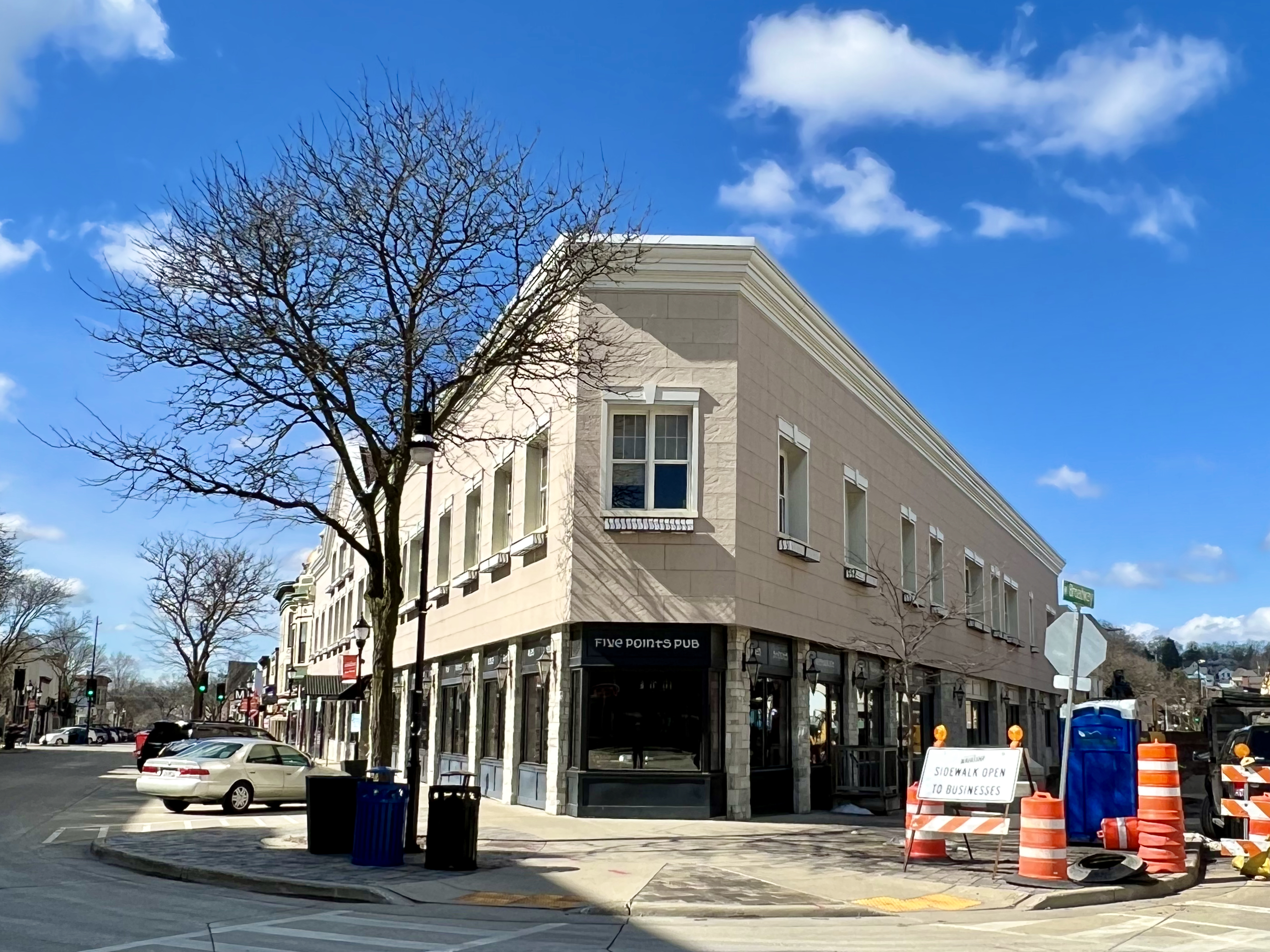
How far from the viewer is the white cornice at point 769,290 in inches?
805

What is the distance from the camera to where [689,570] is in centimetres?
1953

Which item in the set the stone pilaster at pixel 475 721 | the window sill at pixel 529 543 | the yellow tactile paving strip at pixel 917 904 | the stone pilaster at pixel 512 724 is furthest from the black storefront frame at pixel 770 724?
the yellow tactile paving strip at pixel 917 904

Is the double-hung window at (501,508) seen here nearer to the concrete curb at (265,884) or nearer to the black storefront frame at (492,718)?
the black storefront frame at (492,718)

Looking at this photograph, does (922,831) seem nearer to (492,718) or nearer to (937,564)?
(492,718)

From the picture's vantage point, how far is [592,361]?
18016 mm

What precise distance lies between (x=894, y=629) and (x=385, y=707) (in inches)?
582

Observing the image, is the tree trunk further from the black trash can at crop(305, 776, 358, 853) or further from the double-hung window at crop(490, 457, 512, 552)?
the double-hung window at crop(490, 457, 512, 552)

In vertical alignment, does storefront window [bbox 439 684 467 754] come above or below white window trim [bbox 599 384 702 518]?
below

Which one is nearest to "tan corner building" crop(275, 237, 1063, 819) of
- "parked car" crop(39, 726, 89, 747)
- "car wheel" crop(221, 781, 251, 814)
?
"car wheel" crop(221, 781, 251, 814)

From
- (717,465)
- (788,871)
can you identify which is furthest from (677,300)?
(788,871)

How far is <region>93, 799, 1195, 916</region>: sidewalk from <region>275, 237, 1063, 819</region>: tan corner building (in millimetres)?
2351

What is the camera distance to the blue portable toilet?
51.5ft

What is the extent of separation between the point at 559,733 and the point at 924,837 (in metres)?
7.05

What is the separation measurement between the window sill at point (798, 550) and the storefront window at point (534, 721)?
5025 millimetres
